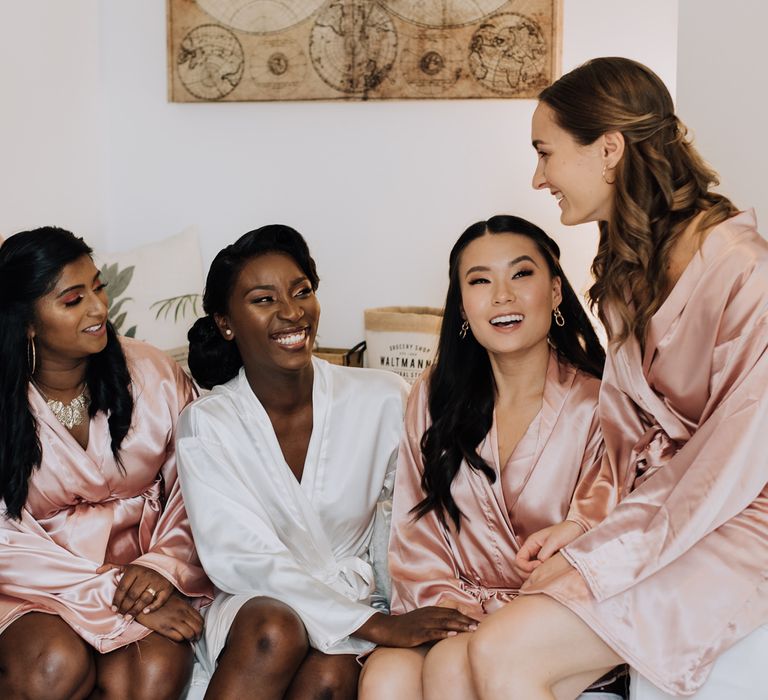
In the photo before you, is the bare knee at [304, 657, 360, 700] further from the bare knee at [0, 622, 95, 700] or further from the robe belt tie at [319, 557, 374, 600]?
the bare knee at [0, 622, 95, 700]

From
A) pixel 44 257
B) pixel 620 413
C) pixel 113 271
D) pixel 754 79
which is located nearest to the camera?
pixel 620 413

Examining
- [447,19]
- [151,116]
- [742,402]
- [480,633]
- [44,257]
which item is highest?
[447,19]

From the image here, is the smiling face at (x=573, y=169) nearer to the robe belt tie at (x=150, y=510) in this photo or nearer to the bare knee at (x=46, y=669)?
the robe belt tie at (x=150, y=510)

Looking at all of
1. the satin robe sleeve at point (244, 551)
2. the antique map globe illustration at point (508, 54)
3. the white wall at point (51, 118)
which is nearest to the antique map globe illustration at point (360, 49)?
the antique map globe illustration at point (508, 54)

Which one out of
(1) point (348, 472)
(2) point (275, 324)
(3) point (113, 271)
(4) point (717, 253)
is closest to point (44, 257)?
(2) point (275, 324)

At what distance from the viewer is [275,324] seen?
2.23m

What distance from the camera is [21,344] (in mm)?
2227

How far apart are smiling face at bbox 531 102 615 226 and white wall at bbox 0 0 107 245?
1693 millimetres

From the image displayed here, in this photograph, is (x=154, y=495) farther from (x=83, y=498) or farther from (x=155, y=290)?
(x=155, y=290)

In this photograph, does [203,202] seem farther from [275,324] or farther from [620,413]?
[620,413]

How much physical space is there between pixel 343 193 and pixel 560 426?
156 cm

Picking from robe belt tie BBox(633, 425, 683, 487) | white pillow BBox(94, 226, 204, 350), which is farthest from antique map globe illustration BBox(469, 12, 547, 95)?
robe belt tie BBox(633, 425, 683, 487)

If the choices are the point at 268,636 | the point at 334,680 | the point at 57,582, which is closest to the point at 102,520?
the point at 57,582

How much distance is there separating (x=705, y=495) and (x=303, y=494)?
86 centimetres
